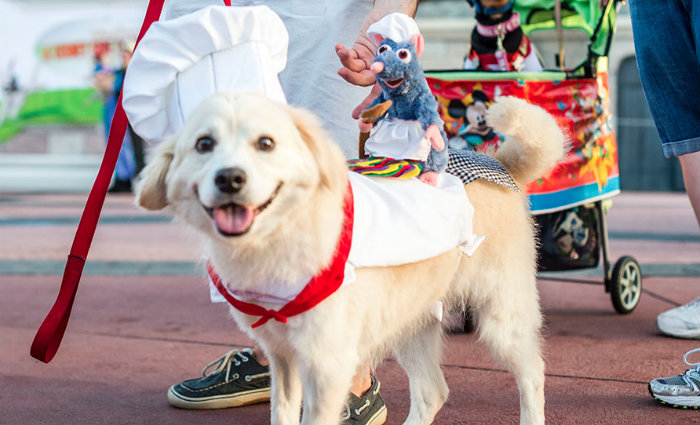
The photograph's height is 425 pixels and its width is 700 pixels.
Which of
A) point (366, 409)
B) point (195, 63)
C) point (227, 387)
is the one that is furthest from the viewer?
point (227, 387)

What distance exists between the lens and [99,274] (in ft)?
22.2

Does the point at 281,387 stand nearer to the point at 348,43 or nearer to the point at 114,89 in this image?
the point at 348,43

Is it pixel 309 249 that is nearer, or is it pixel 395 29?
pixel 309 249

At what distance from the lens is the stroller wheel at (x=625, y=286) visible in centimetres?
489

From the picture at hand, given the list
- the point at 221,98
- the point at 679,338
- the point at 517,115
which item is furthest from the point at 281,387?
the point at 679,338

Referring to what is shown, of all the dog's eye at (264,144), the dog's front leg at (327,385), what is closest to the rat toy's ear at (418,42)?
the dog's eye at (264,144)

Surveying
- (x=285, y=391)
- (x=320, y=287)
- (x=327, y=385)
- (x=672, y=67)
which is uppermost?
(x=672, y=67)

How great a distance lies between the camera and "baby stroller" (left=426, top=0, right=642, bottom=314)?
443 centimetres

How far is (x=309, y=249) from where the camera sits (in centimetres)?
223

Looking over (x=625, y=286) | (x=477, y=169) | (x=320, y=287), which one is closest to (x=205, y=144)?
(x=320, y=287)

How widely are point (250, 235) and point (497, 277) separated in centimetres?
115

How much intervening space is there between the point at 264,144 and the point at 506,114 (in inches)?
45.4

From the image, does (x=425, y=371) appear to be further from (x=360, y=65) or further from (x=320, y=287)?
(x=360, y=65)

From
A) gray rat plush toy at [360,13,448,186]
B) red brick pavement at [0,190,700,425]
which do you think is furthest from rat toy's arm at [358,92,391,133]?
red brick pavement at [0,190,700,425]
